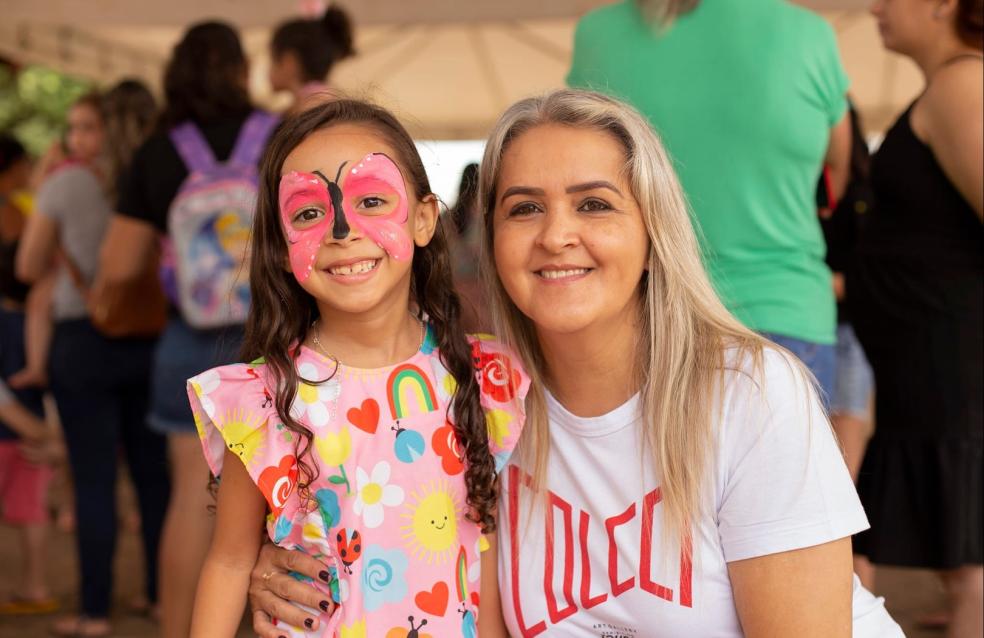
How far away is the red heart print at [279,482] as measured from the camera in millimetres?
1708

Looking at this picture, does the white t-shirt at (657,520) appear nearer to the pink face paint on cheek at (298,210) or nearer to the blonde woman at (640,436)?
the blonde woman at (640,436)

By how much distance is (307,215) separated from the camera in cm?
183

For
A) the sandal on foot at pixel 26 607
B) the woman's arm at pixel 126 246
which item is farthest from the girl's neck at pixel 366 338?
the sandal on foot at pixel 26 607

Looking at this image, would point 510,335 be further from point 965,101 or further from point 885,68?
point 885,68

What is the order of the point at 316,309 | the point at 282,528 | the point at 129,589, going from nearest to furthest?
the point at 282,528 < the point at 316,309 < the point at 129,589

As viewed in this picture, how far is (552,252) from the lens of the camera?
5.65 feet

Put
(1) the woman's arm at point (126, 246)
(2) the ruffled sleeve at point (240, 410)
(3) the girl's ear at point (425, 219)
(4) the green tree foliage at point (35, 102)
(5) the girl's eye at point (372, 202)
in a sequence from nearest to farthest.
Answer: (2) the ruffled sleeve at point (240, 410), (5) the girl's eye at point (372, 202), (3) the girl's ear at point (425, 219), (1) the woman's arm at point (126, 246), (4) the green tree foliage at point (35, 102)

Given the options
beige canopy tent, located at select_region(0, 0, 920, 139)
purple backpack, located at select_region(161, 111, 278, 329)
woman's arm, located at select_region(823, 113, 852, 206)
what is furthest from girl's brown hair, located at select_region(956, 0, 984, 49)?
beige canopy tent, located at select_region(0, 0, 920, 139)

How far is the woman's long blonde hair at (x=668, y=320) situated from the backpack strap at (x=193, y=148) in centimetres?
147

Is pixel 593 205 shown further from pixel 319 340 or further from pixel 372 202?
pixel 319 340

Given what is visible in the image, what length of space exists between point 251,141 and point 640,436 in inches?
69.4

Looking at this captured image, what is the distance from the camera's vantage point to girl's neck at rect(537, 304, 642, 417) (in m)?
1.80

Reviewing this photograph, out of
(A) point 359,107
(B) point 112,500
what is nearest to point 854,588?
(A) point 359,107

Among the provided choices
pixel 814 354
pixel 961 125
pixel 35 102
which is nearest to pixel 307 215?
pixel 814 354
